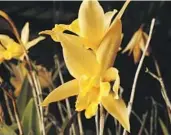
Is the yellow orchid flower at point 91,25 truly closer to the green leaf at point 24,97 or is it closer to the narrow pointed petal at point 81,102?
the narrow pointed petal at point 81,102

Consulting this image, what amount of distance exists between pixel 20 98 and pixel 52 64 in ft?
2.90

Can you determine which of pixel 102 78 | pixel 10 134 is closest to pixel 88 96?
pixel 102 78

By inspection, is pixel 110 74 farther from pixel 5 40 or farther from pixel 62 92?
pixel 5 40

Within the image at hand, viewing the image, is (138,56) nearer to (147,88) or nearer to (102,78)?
(102,78)

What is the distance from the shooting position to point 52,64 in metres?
2.13

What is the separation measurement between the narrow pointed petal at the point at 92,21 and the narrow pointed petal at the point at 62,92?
6 cm

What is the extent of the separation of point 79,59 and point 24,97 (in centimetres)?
58

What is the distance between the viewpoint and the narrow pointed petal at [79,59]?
2.25 ft

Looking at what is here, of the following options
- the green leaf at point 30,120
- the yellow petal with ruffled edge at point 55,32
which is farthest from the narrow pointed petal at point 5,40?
the yellow petal with ruffled edge at point 55,32

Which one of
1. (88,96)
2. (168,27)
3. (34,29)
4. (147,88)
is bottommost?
(147,88)

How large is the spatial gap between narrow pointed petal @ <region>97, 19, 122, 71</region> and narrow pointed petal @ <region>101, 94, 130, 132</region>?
0.04 metres

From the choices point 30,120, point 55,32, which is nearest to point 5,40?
point 30,120

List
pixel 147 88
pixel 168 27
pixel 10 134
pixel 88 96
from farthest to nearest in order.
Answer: pixel 168 27
pixel 147 88
pixel 10 134
pixel 88 96

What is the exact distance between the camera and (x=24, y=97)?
1.26 meters
